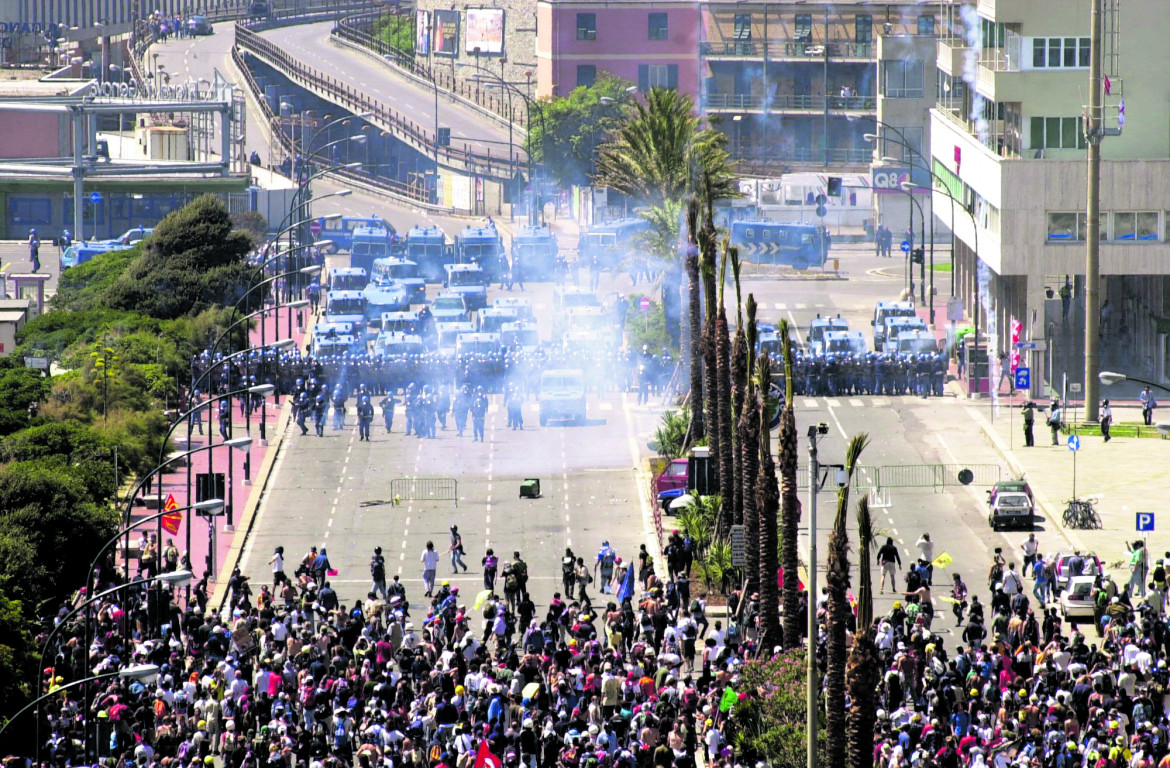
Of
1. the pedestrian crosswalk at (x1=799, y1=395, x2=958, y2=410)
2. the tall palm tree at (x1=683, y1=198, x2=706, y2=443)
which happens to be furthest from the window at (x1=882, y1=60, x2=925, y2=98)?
the tall palm tree at (x1=683, y1=198, x2=706, y2=443)

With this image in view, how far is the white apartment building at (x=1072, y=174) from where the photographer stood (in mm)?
74688

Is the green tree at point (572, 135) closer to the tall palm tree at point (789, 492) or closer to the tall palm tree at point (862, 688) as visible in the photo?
the tall palm tree at point (789, 492)

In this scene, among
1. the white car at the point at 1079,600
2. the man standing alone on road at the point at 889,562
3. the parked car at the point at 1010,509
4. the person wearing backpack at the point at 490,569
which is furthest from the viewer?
the parked car at the point at 1010,509

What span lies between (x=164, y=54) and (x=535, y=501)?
115 m

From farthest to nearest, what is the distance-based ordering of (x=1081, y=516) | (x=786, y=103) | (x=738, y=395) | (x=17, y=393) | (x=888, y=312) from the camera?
(x=786, y=103) → (x=888, y=312) → (x=17, y=393) → (x=1081, y=516) → (x=738, y=395)

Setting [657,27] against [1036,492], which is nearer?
[1036,492]

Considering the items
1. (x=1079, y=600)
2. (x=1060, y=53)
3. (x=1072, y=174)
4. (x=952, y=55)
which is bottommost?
(x=1079, y=600)

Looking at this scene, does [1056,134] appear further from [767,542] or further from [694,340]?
[767,542]

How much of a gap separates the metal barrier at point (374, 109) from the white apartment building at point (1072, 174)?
159 ft

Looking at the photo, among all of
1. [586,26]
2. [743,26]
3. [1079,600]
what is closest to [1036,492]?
[1079,600]

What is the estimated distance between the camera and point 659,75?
131 m

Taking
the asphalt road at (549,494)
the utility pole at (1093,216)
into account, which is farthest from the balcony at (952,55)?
the asphalt road at (549,494)

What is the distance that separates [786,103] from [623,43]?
429 inches

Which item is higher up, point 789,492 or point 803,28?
point 803,28
